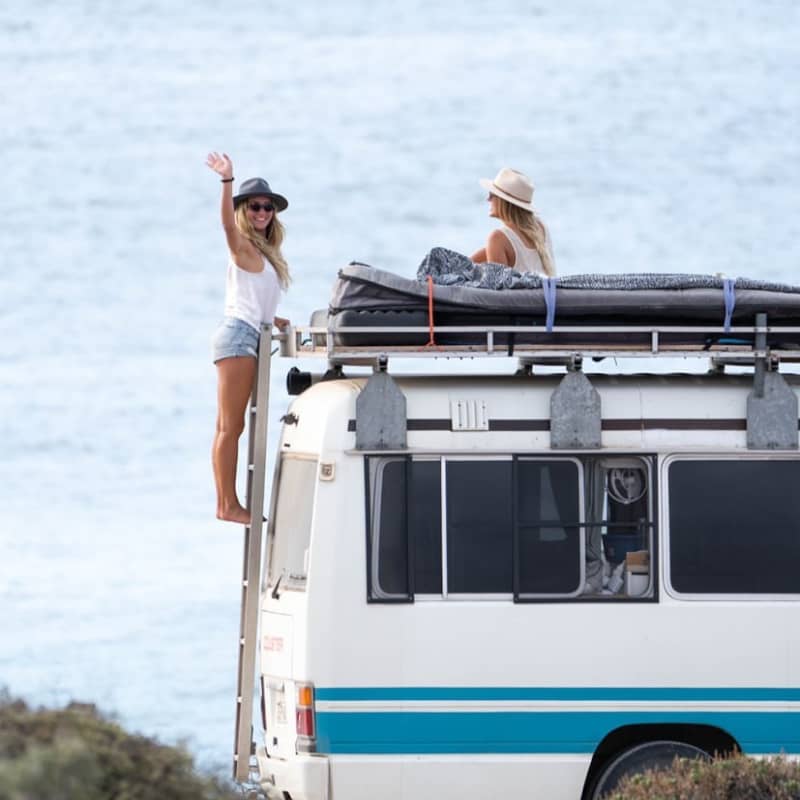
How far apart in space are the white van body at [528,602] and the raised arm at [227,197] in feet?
4.12

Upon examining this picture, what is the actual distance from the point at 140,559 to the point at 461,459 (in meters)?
40.9

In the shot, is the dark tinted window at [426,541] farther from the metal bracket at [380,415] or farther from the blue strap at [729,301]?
the blue strap at [729,301]

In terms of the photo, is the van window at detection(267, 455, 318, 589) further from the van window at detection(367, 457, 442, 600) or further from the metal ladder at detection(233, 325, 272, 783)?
the van window at detection(367, 457, 442, 600)

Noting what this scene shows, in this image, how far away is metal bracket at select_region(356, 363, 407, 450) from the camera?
1132 cm

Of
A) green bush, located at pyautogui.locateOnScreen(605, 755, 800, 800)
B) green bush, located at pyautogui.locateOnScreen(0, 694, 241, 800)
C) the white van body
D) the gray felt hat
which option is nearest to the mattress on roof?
the white van body

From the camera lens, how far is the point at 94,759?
8.55 metres

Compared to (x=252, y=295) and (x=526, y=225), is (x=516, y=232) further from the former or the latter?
(x=252, y=295)

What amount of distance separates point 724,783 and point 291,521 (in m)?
2.73

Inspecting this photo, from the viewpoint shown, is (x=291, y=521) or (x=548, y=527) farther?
(x=291, y=521)

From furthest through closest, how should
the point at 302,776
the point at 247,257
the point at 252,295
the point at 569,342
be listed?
the point at 247,257
the point at 252,295
the point at 569,342
the point at 302,776

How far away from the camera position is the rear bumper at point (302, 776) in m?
11.2

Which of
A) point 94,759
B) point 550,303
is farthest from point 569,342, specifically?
point 94,759

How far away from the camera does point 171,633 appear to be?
153 feet

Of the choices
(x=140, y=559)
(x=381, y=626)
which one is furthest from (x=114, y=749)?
(x=140, y=559)
